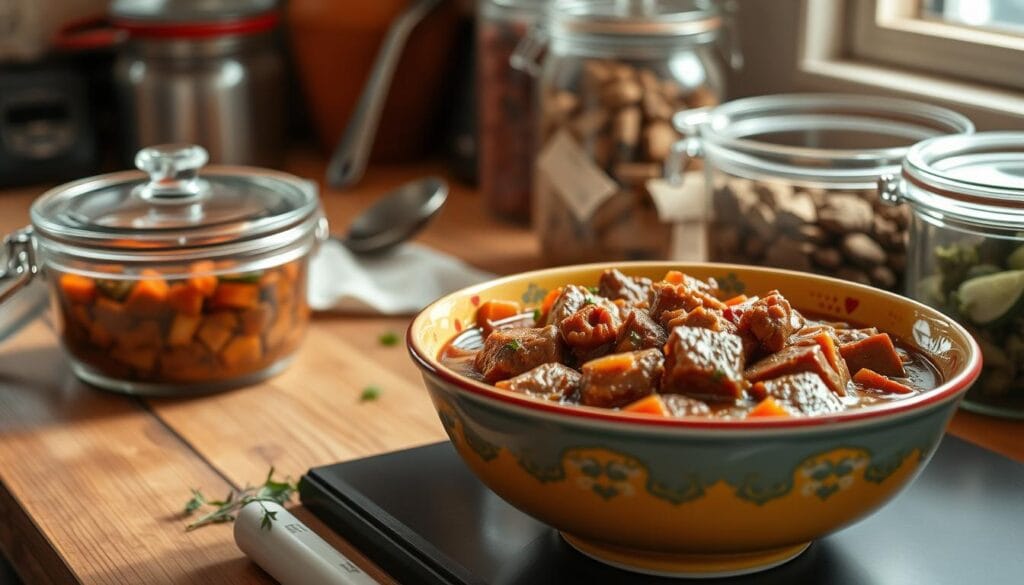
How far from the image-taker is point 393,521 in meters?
0.89

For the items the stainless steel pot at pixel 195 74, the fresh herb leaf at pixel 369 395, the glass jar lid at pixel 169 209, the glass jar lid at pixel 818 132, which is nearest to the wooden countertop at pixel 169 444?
the fresh herb leaf at pixel 369 395

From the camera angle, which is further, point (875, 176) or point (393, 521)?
point (875, 176)

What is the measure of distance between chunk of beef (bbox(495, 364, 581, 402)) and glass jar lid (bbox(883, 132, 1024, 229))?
0.40m

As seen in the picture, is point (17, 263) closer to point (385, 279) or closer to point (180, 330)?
point (180, 330)

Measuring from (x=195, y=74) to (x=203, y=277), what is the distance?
0.75m

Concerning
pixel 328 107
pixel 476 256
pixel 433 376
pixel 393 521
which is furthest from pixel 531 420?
pixel 328 107

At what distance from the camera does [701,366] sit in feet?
2.47

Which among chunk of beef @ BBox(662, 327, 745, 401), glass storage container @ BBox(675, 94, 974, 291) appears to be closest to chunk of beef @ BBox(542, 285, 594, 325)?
chunk of beef @ BBox(662, 327, 745, 401)

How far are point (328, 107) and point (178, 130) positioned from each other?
0.26 m

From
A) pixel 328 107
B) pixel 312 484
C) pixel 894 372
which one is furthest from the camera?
pixel 328 107

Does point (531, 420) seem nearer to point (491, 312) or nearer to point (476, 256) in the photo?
point (491, 312)

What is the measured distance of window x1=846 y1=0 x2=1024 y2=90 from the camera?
1389 millimetres

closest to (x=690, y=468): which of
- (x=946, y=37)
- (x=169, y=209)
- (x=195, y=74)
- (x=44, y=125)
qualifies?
(x=169, y=209)

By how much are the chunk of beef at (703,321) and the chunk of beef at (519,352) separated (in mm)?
75
